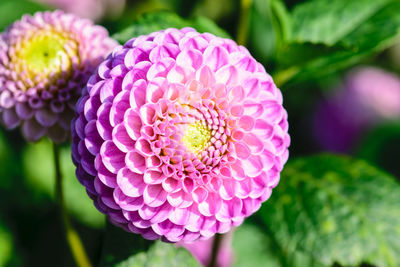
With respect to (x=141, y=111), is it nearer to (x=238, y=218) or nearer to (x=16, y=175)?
(x=238, y=218)

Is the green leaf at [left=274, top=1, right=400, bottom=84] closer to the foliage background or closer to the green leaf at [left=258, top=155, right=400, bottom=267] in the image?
the foliage background

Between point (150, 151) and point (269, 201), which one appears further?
point (269, 201)

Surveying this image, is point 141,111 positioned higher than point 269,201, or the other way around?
point 141,111

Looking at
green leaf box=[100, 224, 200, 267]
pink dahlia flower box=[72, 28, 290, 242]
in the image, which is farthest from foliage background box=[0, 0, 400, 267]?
pink dahlia flower box=[72, 28, 290, 242]

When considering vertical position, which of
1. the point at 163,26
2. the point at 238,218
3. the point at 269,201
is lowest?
the point at 269,201

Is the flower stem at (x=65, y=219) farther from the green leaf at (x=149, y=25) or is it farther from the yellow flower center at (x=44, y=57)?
the green leaf at (x=149, y=25)

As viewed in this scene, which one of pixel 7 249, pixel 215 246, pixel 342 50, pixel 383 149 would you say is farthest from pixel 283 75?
pixel 7 249

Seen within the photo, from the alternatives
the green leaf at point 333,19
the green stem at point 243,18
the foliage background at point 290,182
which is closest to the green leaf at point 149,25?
the foliage background at point 290,182

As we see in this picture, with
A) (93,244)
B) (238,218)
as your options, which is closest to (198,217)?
(238,218)
